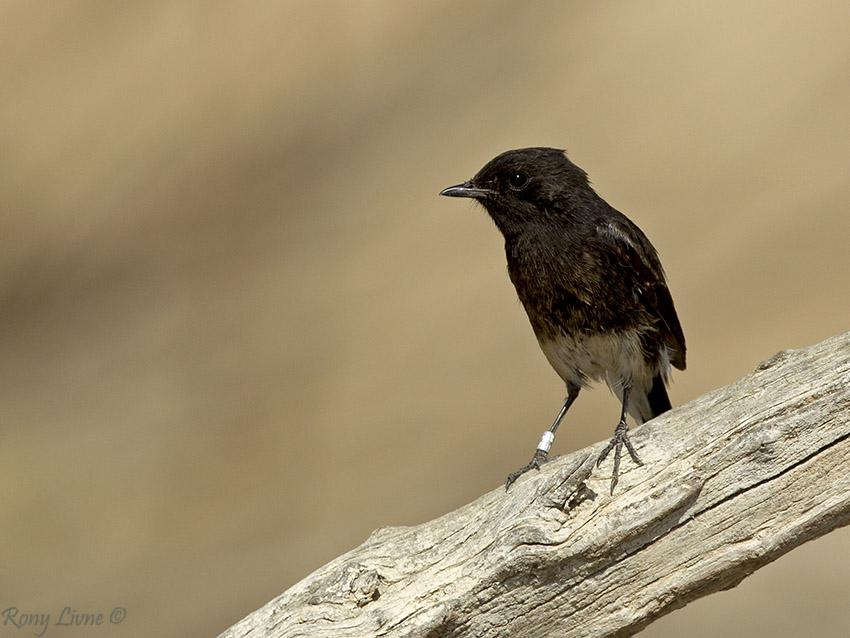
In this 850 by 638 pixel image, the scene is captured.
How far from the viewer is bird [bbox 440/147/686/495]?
5.65 meters

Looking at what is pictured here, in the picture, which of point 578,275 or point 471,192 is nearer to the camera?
point 578,275

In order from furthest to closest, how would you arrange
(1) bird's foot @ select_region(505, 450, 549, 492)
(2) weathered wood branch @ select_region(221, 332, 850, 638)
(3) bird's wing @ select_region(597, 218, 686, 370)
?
(3) bird's wing @ select_region(597, 218, 686, 370), (1) bird's foot @ select_region(505, 450, 549, 492), (2) weathered wood branch @ select_region(221, 332, 850, 638)

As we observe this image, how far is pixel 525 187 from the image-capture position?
590cm

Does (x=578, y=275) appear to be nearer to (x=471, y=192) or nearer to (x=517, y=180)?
(x=517, y=180)

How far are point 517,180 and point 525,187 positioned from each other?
0.19ft

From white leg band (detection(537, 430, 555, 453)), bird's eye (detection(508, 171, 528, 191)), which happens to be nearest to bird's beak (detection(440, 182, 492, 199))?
bird's eye (detection(508, 171, 528, 191))

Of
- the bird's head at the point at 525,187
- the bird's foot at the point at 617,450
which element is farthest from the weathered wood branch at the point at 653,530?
the bird's head at the point at 525,187

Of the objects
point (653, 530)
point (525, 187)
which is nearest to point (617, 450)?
point (653, 530)

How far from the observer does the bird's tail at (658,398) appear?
6242mm

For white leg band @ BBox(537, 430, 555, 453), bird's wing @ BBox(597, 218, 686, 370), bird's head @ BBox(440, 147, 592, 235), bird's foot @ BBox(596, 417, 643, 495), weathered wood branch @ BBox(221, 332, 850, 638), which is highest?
bird's head @ BBox(440, 147, 592, 235)

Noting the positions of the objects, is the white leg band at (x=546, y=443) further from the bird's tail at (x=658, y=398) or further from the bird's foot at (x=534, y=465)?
the bird's tail at (x=658, y=398)

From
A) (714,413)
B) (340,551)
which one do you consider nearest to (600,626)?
(714,413)

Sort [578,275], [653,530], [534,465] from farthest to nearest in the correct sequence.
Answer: [578,275] → [534,465] → [653,530]

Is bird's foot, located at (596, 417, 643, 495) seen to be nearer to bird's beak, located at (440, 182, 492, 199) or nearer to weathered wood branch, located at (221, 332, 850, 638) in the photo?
weathered wood branch, located at (221, 332, 850, 638)
